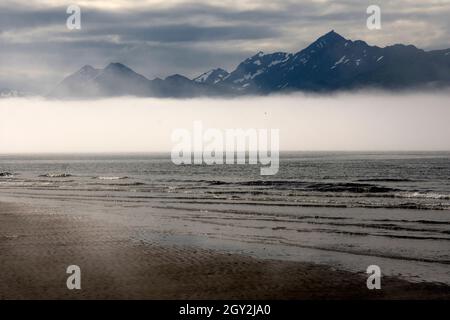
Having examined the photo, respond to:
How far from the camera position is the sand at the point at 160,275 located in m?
16.0

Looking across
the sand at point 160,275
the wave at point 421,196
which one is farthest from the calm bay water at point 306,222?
the sand at point 160,275

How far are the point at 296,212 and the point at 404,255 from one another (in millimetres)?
15163

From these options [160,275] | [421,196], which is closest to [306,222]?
[160,275]

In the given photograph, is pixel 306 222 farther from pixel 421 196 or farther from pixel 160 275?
pixel 421 196

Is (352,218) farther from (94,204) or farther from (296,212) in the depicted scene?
(94,204)

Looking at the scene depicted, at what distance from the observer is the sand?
1598cm

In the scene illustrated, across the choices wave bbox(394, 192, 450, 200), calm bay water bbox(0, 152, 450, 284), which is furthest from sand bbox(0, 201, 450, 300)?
wave bbox(394, 192, 450, 200)

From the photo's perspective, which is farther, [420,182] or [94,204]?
[420,182]

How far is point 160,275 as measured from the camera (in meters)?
18.2

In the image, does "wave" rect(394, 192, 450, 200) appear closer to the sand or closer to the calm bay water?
the calm bay water
